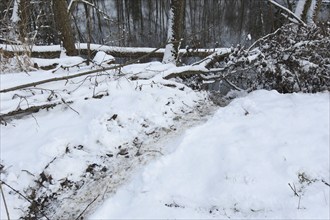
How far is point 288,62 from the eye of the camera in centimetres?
664

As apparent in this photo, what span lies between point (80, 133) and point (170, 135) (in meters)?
1.26

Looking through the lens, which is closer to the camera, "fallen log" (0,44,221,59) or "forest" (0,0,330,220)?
"forest" (0,0,330,220)

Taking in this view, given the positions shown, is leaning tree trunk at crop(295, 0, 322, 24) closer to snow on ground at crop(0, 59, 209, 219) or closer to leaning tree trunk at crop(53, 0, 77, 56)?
snow on ground at crop(0, 59, 209, 219)

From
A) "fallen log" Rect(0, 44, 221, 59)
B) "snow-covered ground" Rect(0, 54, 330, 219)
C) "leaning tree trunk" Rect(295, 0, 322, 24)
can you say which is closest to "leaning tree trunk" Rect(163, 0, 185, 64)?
"fallen log" Rect(0, 44, 221, 59)

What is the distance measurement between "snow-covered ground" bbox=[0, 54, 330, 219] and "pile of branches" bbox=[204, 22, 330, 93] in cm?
64

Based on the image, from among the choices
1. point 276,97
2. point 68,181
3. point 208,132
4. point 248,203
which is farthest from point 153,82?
point 248,203

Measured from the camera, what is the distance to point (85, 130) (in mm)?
4559

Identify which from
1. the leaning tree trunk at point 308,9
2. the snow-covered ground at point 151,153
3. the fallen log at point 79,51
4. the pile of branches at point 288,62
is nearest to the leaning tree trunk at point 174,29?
the fallen log at point 79,51

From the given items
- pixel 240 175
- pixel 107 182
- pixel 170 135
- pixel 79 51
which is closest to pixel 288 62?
pixel 170 135

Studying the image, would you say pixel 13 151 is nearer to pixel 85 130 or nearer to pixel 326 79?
pixel 85 130

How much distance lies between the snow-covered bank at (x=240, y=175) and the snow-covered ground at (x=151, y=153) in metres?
0.01

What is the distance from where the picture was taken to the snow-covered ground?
12.0 feet

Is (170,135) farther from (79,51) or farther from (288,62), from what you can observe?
(79,51)

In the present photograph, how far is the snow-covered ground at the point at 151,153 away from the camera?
3.67 m
